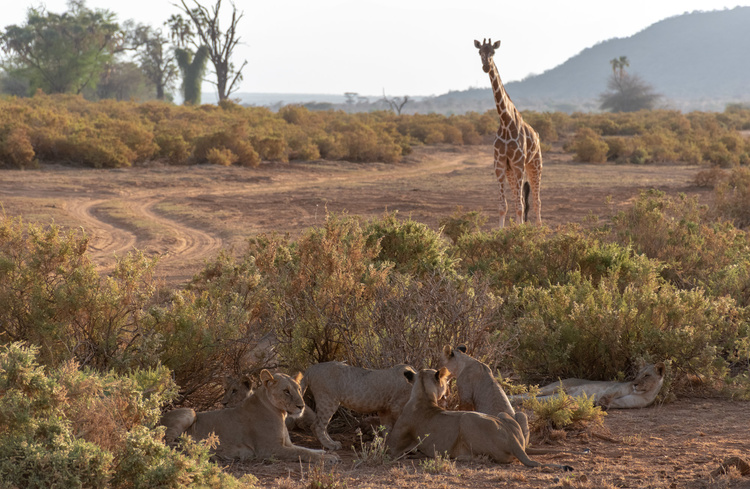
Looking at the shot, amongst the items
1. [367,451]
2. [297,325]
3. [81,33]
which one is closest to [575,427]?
[367,451]

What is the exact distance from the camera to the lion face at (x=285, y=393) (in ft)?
14.0

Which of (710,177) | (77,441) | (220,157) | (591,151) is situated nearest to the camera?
(77,441)

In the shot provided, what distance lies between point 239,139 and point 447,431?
2030 cm

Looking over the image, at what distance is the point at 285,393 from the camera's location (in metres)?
4.29

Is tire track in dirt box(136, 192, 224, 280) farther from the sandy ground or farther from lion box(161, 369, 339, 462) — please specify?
lion box(161, 369, 339, 462)

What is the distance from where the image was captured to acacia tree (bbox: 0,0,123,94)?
5354 cm

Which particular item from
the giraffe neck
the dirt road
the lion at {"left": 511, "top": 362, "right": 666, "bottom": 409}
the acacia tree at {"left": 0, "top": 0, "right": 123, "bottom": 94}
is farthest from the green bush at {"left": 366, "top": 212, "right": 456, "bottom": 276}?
the acacia tree at {"left": 0, "top": 0, "right": 123, "bottom": 94}

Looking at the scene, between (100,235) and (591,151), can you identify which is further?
(591,151)

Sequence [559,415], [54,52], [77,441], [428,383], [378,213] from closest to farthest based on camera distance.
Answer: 1. [77,441]
2. [428,383]
3. [559,415]
4. [378,213]
5. [54,52]

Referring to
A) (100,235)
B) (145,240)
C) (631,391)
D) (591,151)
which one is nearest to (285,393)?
(631,391)

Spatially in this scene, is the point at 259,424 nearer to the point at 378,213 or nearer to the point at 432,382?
the point at 432,382

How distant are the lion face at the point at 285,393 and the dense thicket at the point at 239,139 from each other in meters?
17.7

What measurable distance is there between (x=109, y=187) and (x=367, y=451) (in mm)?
15331

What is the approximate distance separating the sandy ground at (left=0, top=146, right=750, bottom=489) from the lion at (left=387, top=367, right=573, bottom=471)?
0.32 feet
